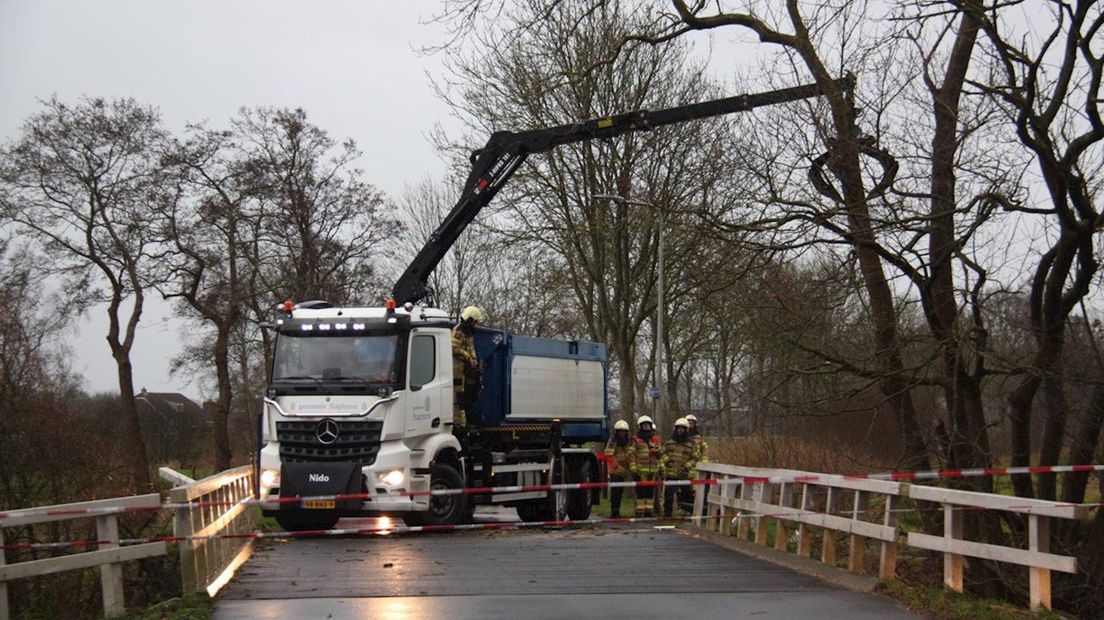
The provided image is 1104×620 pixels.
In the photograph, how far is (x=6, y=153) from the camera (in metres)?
32.2

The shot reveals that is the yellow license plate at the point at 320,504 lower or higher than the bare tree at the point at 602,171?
lower

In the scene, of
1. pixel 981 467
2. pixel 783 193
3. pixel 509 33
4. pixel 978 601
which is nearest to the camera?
pixel 978 601

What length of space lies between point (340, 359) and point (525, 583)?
5893 millimetres

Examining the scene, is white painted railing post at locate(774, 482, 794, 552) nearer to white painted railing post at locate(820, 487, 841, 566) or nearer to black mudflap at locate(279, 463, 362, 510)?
white painted railing post at locate(820, 487, 841, 566)

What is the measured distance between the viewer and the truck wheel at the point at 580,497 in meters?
20.4

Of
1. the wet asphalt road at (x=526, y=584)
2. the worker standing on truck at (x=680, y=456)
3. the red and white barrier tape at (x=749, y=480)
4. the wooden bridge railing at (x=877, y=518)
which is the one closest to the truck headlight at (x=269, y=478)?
the red and white barrier tape at (x=749, y=480)

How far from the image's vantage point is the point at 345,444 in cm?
1531

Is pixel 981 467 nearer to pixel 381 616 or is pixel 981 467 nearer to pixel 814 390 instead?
pixel 814 390

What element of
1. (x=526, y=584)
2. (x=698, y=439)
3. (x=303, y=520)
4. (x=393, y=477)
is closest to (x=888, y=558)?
(x=526, y=584)

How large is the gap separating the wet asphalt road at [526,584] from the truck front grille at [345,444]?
1.08 meters

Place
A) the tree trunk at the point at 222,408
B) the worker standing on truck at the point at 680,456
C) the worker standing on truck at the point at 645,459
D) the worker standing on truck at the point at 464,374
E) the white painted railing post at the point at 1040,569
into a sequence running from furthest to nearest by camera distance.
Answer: the tree trunk at the point at 222,408, the worker standing on truck at the point at 680,456, the worker standing on truck at the point at 645,459, the worker standing on truck at the point at 464,374, the white painted railing post at the point at 1040,569

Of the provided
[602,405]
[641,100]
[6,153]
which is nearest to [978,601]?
[602,405]

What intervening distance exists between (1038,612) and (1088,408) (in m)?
4.56

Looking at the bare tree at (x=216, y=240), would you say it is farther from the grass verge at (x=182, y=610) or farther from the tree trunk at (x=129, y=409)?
the grass verge at (x=182, y=610)
